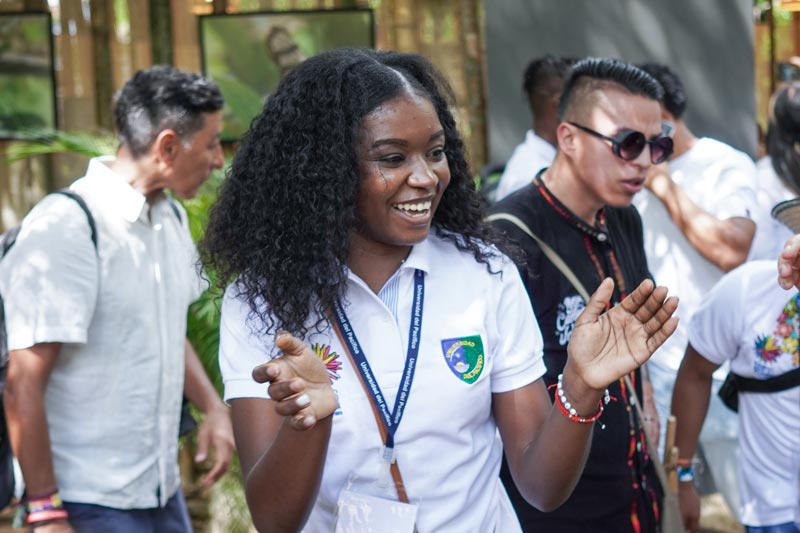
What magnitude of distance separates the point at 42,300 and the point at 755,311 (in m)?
2.26

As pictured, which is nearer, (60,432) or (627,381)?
(627,381)

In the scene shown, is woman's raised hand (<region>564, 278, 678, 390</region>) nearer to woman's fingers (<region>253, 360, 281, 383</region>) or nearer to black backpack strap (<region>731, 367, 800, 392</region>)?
woman's fingers (<region>253, 360, 281, 383</region>)

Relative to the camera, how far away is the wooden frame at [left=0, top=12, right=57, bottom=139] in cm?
849

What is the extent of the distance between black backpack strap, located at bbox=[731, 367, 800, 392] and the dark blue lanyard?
5.19ft

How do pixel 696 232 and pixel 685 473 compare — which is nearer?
pixel 685 473

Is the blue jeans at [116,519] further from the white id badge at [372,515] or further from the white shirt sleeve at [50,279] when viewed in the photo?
the white id badge at [372,515]

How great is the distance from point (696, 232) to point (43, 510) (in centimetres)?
281

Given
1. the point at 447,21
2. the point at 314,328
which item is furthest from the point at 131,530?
the point at 447,21

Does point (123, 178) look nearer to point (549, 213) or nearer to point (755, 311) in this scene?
point (549, 213)

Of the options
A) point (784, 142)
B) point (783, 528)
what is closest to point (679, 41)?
point (784, 142)

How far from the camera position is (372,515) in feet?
8.20

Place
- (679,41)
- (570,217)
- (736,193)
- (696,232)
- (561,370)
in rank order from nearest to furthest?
(561,370), (570,217), (696,232), (736,193), (679,41)

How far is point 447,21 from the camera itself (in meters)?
8.31

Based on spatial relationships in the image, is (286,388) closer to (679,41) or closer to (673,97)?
(673,97)
